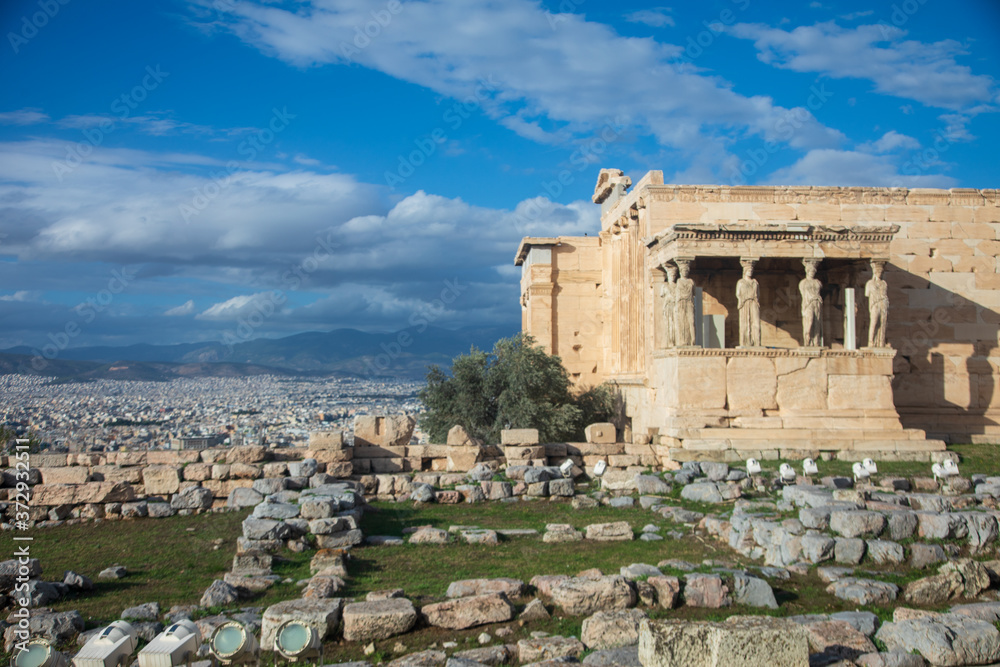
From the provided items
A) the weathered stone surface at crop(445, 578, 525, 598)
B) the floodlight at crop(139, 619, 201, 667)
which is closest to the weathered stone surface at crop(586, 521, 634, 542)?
the weathered stone surface at crop(445, 578, 525, 598)

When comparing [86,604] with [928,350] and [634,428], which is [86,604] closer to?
[634,428]

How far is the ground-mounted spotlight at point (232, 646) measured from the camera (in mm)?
5523

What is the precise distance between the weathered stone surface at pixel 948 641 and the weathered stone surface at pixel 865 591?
133 centimetres

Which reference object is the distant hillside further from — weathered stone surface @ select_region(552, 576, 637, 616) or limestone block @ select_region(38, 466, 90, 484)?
weathered stone surface @ select_region(552, 576, 637, 616)

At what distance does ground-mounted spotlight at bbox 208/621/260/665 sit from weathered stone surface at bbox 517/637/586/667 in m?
1.99

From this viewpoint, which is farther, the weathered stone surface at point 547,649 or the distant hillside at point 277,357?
the distant hillside at point 277,357

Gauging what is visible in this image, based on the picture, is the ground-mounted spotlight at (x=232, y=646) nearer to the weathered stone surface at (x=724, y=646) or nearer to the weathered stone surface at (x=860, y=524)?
the weathered stone surface at (x=724, y=646)

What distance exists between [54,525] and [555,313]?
16598mm

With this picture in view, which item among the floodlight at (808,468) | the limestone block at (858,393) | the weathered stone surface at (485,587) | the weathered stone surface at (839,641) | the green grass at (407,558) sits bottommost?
the green grass at (407,558)

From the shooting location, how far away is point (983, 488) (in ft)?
38.6

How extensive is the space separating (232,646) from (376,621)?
1371 mm

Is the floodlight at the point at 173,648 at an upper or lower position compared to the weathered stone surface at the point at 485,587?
Result: upper

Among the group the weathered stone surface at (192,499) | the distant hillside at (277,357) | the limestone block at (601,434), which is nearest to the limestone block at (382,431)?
the weathered stone surface at (192,499)

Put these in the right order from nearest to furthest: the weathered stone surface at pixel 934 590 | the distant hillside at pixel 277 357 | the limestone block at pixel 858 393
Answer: the weathered stone surface at pixel 934 590, the limestone block at pixel 858 393, the distant hillside at pixel 277 357
